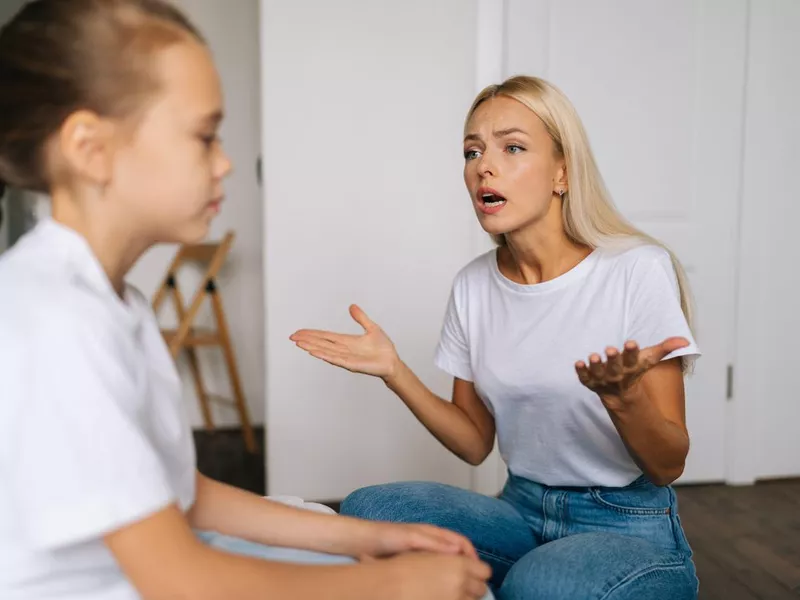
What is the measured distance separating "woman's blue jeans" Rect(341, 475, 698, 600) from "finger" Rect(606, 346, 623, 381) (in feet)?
0.90

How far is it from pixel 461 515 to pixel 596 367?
1.37 feet

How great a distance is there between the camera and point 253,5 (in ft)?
13.0

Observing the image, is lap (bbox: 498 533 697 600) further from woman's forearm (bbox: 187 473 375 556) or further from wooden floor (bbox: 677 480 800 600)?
wooden floor (bbox: 677 480 800 600)

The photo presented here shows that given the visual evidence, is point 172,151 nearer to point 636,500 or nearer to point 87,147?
point 87,147

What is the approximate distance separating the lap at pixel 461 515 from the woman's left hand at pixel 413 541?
0.40m

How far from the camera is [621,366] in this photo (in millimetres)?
1141

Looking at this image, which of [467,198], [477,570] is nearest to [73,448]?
[477,570]

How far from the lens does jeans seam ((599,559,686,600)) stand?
116 cm

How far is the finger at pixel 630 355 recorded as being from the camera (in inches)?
43.0

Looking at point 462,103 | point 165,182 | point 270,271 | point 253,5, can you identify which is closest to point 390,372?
point 165,182

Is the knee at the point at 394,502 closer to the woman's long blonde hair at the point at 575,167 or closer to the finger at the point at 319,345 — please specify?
the finger at the point at 319,345

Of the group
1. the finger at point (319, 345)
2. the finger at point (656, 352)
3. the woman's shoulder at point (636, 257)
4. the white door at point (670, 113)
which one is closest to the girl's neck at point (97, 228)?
the finger at point (319, 345)

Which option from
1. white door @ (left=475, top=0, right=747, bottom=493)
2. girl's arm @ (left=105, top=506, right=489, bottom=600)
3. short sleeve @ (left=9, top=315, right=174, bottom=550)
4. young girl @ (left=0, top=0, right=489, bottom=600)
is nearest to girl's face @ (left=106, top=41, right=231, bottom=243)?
young girl @ (left=0, top=0, right=489, bottom=600)

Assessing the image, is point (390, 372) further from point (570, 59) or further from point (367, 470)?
point (570, 59)
